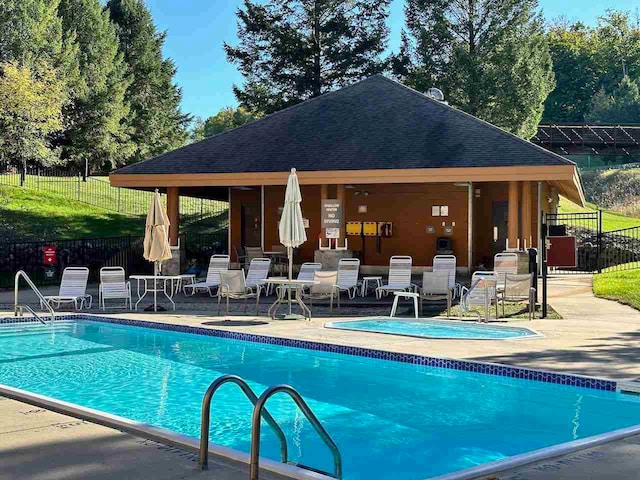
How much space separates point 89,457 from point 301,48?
118ft

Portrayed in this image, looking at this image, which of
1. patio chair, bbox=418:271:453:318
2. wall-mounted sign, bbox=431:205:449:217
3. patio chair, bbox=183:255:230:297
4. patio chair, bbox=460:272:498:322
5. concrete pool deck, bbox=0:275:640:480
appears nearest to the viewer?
concrete pool deck, bbox=0:275:640:480

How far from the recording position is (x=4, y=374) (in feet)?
32.1

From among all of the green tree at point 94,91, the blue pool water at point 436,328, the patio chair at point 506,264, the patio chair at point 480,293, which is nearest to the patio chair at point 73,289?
the blue pool water at point 436,328

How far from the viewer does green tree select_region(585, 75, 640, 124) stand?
61781 mm

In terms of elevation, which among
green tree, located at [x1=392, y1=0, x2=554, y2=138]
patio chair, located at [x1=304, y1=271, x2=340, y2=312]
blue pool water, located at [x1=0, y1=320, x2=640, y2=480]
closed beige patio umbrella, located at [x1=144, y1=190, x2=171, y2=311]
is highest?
green tree, located at [x1=392, y1=0, x2=554, y2=138]

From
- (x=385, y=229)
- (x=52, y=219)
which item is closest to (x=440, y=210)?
(x=385, y=229)

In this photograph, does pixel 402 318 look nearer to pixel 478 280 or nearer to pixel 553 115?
pixel 478 280

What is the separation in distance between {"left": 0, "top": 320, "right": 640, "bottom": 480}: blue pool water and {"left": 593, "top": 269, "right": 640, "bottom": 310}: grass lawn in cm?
865

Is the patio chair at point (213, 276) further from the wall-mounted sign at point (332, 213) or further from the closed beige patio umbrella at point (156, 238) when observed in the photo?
the wall-mounted sign at point (332, 213)

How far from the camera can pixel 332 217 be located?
724 inches

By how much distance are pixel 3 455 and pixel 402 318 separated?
964 centimetres

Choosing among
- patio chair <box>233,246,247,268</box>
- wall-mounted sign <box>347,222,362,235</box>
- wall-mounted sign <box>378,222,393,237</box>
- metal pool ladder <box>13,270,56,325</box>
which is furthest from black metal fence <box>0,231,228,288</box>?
metal pool ladder <box>13,270,56,325</box>

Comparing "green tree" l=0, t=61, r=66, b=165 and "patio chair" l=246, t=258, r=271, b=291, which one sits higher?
"green tree" l=0, t=61, r=66, b=165

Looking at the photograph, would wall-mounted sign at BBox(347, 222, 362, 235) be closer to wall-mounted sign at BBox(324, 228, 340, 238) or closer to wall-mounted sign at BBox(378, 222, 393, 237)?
wall-mounted sign at BBox(378, 222, 393, 237)
